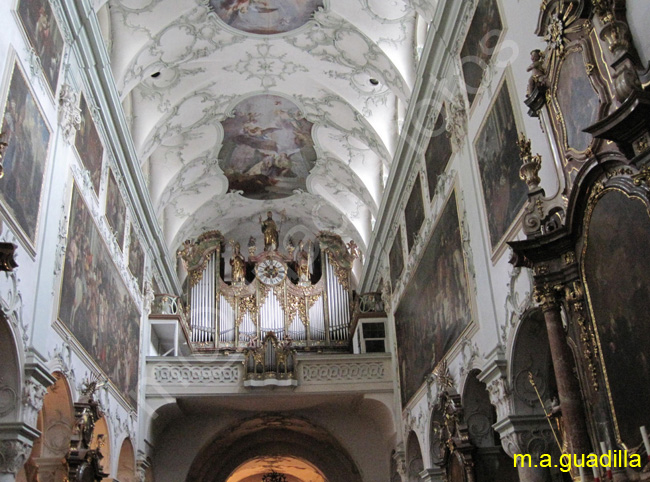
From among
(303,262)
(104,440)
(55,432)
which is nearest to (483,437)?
(104,440)

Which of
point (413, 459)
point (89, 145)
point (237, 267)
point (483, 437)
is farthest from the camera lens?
point (237, 267)

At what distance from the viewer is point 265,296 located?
78.0ft

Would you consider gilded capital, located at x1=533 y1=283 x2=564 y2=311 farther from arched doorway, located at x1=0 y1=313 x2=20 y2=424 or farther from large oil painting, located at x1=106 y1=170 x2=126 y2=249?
large oil painting, located at x1=106 y1=170 x2=126 y2=249

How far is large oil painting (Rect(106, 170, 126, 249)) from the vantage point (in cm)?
1503

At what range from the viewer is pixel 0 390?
29.3ft

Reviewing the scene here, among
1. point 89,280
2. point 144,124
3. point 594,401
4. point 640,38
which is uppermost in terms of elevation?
point 144,124

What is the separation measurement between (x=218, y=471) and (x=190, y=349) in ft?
12.7

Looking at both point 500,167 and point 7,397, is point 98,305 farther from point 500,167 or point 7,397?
point 500,167

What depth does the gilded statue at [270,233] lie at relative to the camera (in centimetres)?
2478

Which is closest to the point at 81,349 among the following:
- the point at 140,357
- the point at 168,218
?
the point at 140,357

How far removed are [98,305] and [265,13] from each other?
8081 millimetres

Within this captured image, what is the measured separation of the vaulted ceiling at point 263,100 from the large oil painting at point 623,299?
851 centimetres

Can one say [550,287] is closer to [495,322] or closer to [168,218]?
[495,322]

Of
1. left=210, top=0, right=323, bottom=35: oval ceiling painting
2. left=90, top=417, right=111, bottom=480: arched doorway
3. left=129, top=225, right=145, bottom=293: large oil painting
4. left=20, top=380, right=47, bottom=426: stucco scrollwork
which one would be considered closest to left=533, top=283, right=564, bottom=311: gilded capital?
left=20, top=380, right=47, bottom=426: stucco scrollwork
